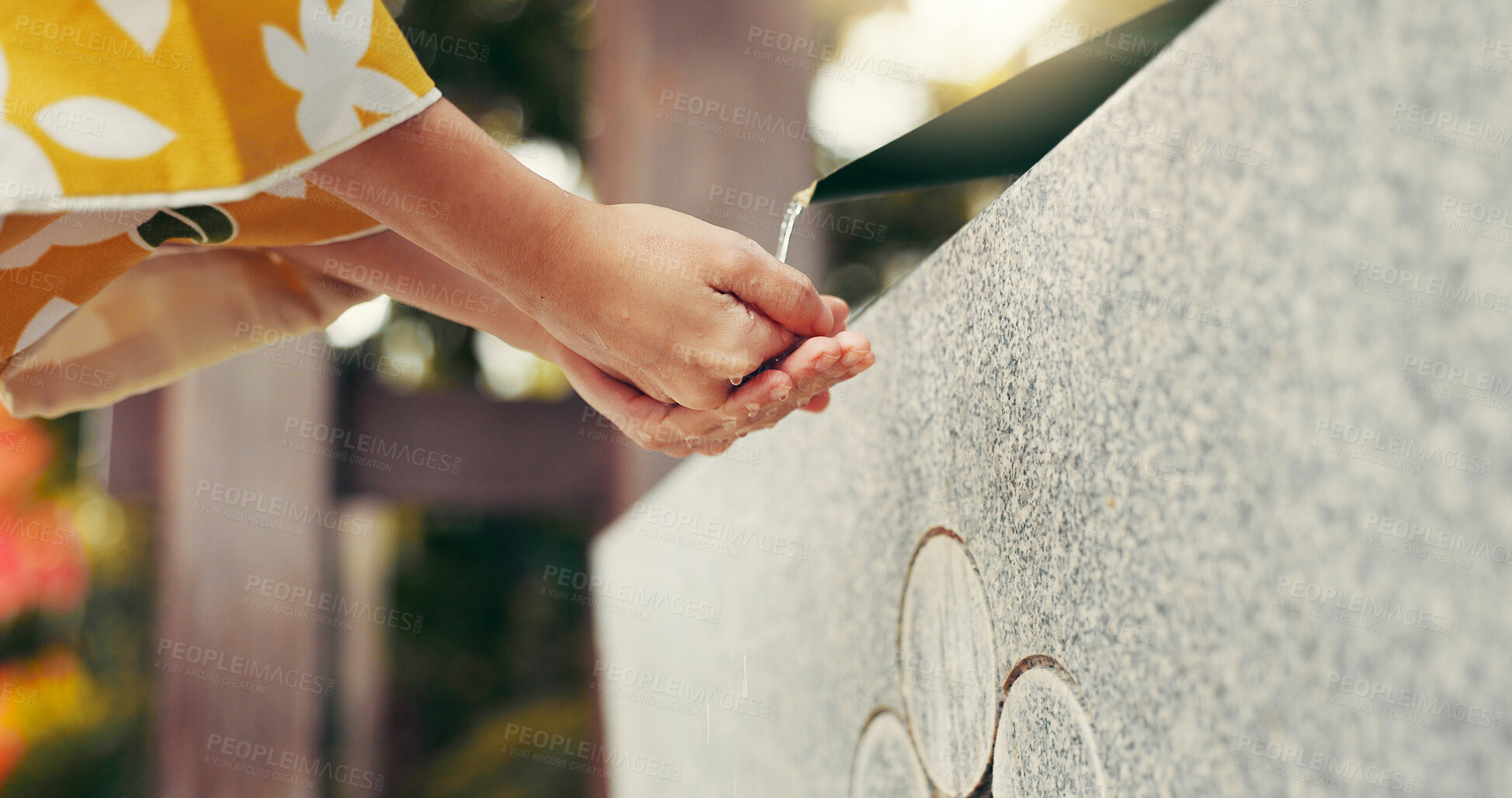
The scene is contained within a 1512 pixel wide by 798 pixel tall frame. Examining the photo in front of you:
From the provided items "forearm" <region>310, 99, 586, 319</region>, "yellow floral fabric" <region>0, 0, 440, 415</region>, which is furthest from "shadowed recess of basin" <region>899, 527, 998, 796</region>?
"yellow floral fabric" <region>0, 0, 440, 415</region>

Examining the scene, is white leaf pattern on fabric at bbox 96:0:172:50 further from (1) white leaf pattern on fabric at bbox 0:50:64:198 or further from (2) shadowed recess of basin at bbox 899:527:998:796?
(2) shadowed recess of basin at bbox 899:527:998:796

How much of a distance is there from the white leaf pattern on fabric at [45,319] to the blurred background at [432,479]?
2.27ft

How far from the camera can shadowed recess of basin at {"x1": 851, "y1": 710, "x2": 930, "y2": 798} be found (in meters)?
0.79

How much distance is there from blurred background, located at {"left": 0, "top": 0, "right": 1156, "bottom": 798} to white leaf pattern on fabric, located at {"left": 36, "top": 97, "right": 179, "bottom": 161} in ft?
2.89

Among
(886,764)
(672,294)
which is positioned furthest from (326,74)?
(886,764)

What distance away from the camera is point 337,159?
56cm

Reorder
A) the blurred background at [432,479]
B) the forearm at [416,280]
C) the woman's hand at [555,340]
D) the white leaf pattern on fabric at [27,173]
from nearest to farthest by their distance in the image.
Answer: the white leaf pattern on fabric at [27,173]
the woman's hand at [555,340]
the forearm at [416,280]
the blurred background at [432,479]

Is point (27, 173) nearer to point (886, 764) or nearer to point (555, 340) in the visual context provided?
point (555, 340)

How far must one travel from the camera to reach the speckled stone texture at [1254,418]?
32 centimetres

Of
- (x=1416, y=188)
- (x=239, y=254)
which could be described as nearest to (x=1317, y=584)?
(x=1416, y=188)

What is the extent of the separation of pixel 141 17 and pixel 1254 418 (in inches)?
24.8

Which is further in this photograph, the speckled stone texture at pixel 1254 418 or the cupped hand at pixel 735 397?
the cupped hand at pixel 735 397

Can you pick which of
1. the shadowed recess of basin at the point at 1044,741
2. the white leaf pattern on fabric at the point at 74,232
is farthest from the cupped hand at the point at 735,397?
the white leaf pattern on fabric at the point at 74,232

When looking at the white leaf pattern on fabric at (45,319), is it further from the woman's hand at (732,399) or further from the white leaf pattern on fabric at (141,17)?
the woman's hand at (732,399)
